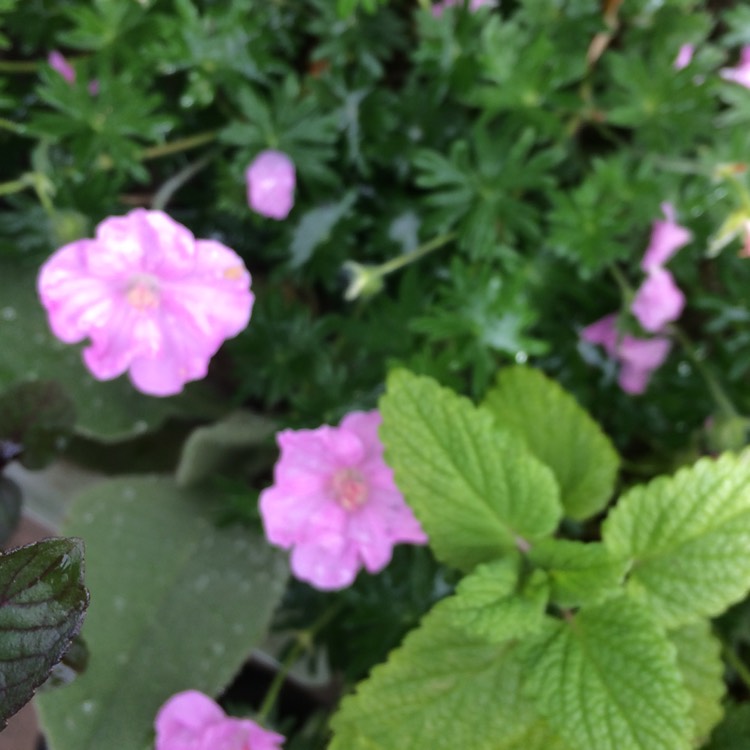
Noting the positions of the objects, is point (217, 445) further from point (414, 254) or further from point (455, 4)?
point (455, 4)

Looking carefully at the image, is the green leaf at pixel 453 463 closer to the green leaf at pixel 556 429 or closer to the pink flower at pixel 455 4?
the green leaf at pixel 556 429

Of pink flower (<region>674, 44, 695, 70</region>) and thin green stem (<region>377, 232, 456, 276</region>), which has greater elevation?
pink flower (<region>674, 44, 695, 70</region>)

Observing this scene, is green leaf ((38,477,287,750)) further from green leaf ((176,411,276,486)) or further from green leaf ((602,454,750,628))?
green leaf ((602,454,750,628))

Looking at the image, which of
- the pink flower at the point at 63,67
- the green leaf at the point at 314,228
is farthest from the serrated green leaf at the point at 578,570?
the pink flower at the point at 63,67

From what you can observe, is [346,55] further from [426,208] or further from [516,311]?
[516,311]

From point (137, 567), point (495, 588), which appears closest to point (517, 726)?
point (495, 588)

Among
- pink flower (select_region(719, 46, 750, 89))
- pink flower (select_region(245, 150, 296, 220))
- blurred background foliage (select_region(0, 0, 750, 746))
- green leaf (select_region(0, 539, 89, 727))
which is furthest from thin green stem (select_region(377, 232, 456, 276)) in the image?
green leaf (select_region(0, 539, 89, 727))

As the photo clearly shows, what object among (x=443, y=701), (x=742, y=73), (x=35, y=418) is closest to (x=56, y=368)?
(x=35, y=418)
